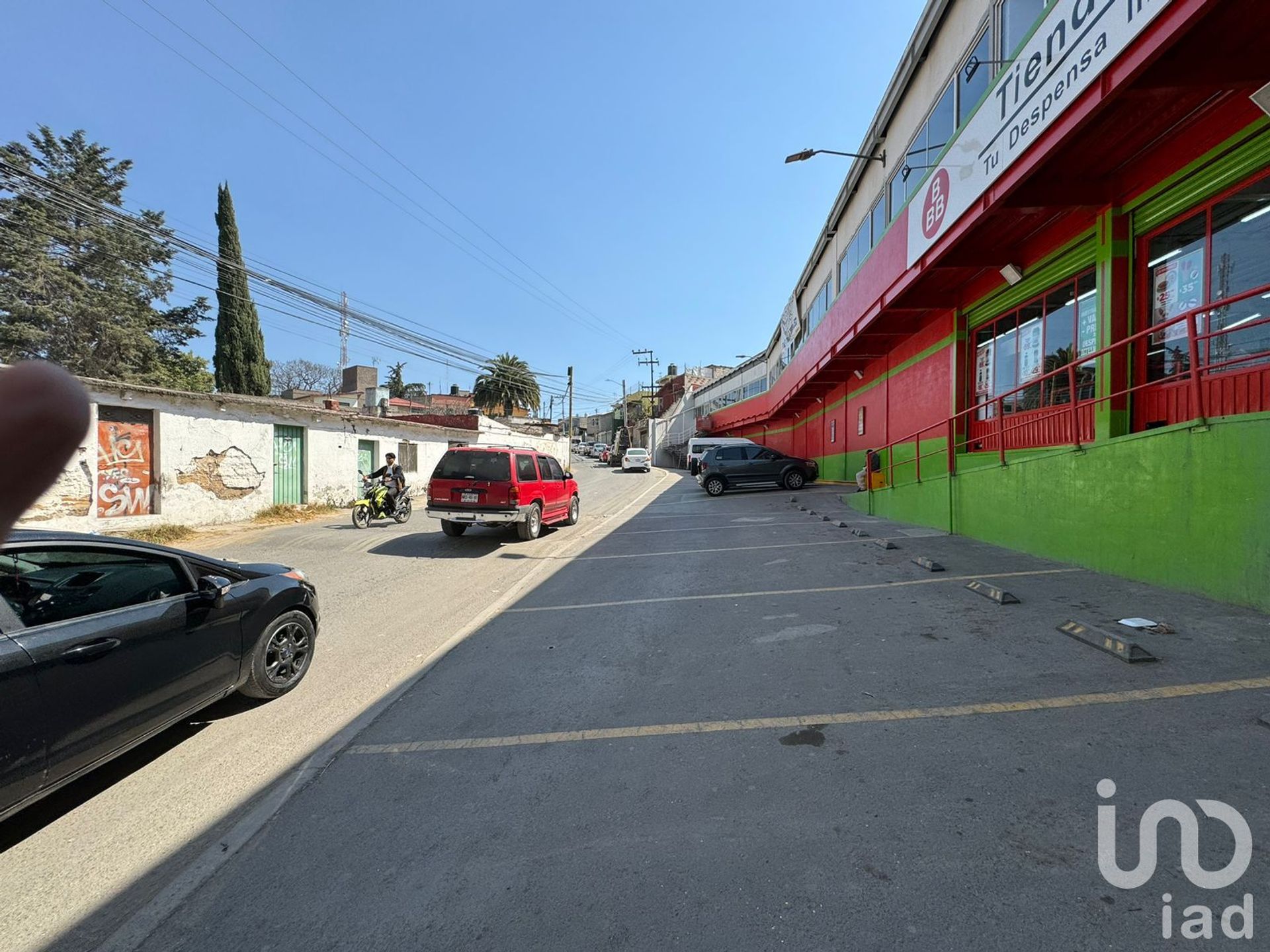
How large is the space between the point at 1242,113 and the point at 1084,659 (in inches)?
231

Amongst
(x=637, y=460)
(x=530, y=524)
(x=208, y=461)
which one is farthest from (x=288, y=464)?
(x=637, y=460)

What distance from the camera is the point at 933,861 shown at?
2504 millimetres

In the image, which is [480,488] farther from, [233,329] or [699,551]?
[233,329]

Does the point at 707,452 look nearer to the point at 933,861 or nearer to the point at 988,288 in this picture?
the point at 988,288

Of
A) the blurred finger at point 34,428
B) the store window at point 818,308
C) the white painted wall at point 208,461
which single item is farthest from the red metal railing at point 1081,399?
the white painted wall at point 208,461

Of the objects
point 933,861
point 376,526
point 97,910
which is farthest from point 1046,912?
point 376,526

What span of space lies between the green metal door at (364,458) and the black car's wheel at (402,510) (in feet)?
15.0

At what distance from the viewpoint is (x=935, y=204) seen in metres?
9.95

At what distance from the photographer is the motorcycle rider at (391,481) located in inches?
588

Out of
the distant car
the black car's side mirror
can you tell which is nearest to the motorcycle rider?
the black car's side mirror

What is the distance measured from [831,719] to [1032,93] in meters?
7.52

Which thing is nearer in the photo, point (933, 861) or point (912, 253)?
point (933, 861)

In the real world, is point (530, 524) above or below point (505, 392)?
below

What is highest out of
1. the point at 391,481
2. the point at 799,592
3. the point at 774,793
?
the point at 391,481
